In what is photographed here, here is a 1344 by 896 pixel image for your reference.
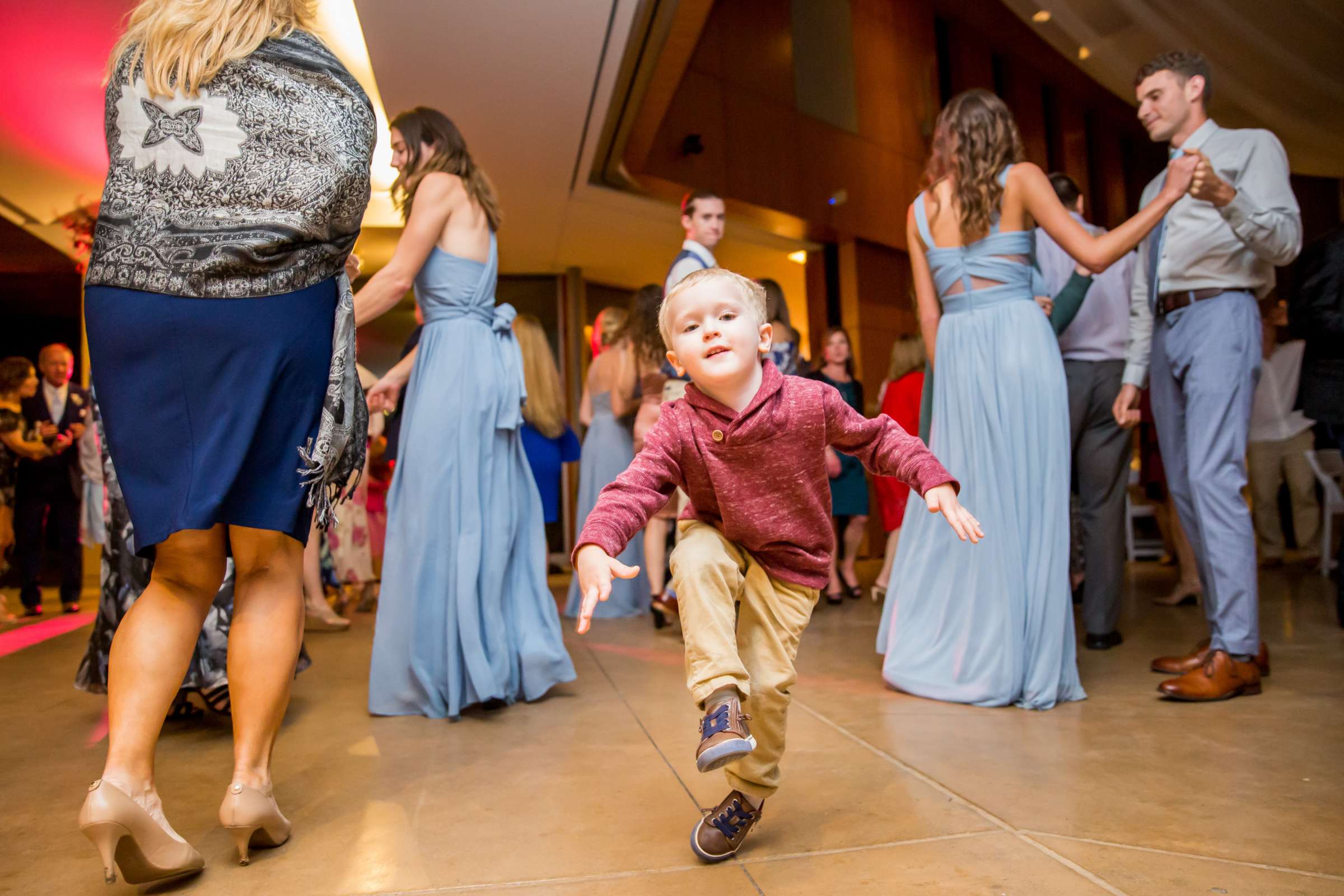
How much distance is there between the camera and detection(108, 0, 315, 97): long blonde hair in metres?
1.55

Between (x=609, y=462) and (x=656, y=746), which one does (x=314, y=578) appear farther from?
(x=656, y=746)

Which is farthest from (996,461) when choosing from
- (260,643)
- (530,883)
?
(260,643)

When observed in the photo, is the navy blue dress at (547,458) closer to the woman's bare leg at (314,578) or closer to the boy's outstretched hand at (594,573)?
the woman's bare leg at (314,578)

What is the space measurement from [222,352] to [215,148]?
339mm

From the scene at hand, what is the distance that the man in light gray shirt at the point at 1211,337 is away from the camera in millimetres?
2605

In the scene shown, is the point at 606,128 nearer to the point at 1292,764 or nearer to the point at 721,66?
the point at 721,66

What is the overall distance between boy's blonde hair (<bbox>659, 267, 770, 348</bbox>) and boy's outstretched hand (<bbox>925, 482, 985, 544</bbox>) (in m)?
0.40

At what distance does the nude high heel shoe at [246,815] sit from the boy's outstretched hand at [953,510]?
116 centimetres

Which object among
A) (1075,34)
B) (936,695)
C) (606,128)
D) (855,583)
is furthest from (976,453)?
(1075,34)

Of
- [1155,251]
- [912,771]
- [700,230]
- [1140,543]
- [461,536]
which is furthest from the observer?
[1140,543]

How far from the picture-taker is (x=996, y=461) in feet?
9.05

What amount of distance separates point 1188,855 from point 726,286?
113cm

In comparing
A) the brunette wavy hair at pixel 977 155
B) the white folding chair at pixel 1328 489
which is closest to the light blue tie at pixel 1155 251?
the brunette wavy hair at pixel 977 155

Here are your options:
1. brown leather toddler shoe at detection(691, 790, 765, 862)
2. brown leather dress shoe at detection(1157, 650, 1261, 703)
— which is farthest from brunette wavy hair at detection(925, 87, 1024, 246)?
brown leather toddler shoe at detection(691, 790, 765, 862)
